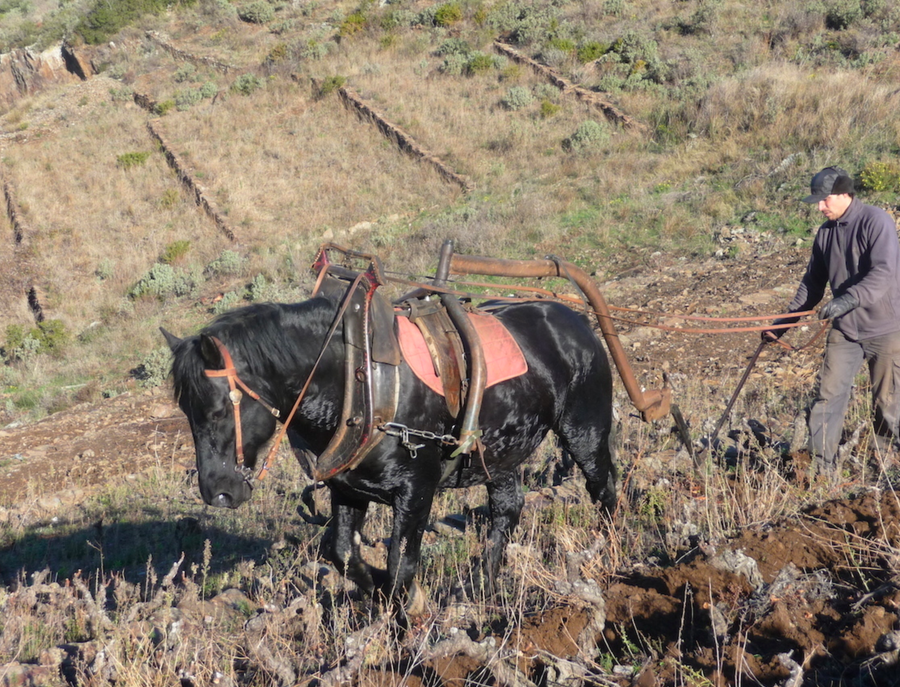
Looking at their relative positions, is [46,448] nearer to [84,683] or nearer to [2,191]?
[84,683]

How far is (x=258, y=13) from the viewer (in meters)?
35.3

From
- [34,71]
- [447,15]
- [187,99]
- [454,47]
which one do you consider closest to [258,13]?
[187,99]

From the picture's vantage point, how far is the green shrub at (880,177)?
12688 mm

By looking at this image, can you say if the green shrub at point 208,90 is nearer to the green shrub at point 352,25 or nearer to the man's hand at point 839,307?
the green shrub at point 352,25

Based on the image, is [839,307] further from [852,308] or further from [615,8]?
[615,8]

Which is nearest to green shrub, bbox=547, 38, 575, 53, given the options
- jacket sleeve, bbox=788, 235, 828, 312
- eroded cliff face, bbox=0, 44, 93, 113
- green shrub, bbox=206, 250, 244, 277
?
green shrub, bbox=206, 250, 244, 277

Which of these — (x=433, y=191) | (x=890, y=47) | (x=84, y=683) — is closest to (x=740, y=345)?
(x=84, y=683)

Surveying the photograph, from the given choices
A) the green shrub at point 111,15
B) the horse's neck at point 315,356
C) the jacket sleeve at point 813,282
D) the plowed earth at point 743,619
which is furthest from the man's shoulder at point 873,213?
the green shrub at point 111,15

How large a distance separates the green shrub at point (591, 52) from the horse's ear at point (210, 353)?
73.6 feet

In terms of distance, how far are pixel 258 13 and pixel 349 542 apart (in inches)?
1411

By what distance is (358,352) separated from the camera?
3.95m

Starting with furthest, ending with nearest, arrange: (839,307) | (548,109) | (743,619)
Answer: (548,109)
(839,307)
(743,619)

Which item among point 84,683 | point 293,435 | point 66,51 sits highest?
point 66,51

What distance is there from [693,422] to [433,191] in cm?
1313
